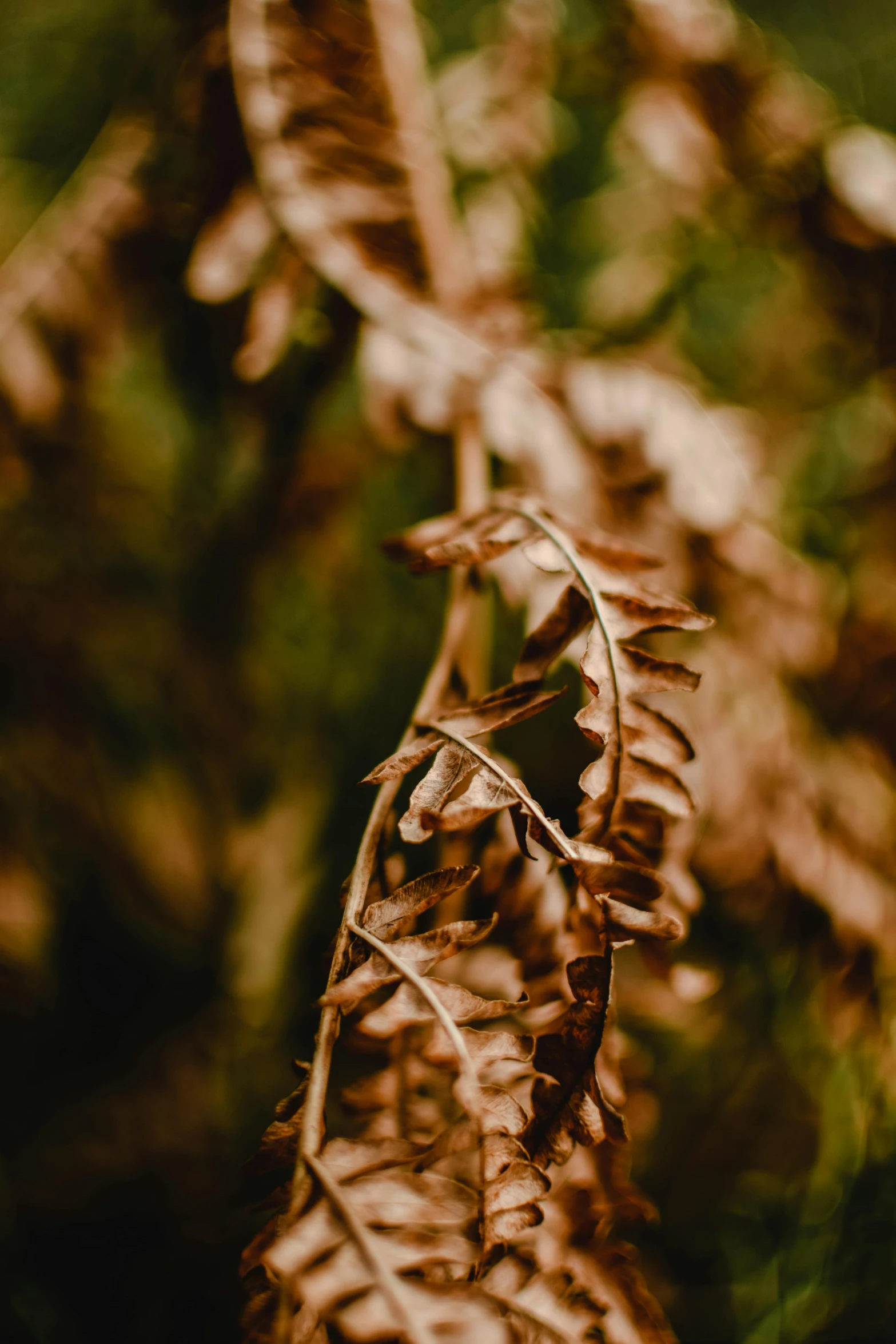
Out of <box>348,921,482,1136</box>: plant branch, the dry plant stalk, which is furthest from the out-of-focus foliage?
<box>348,921,482,1136</box>: plant branch

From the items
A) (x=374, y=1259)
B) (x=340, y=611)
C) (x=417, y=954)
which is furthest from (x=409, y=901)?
(x=340, y=611)

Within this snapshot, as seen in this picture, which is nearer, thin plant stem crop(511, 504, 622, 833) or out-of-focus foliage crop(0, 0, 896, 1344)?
thin plant stem crop(511, 504, 622, 833)

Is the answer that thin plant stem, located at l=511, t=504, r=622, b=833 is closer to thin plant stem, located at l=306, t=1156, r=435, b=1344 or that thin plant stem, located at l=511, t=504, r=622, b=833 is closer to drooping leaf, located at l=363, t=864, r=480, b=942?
drooping leaf, located at l=363, t=864, r=480, b=942

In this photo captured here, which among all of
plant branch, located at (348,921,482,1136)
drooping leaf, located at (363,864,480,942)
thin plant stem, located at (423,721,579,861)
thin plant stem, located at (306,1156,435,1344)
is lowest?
thin plant stem, located at (306,1156,435,1344)

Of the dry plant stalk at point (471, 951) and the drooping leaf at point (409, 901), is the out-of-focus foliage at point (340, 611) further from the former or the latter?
the drooping leaf at point (409, 901)

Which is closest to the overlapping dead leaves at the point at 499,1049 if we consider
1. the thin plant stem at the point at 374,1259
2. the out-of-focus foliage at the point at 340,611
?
the thin plant stem at the point at 374,1259

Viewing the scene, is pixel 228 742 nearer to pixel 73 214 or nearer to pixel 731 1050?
pixel 73 214

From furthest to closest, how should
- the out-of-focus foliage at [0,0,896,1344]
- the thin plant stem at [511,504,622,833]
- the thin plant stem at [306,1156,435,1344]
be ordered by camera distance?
the out-of-focus foliage at [0,0,896,1344] → the thin plant stem at [511,504,622,833] → the thin plant stem at [306,1156,435,1344]

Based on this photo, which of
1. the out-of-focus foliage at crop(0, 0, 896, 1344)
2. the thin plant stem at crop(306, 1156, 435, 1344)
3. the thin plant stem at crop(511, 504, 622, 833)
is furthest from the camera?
the out-of-focus foliage at crop(0, 0, 896, 1344)
